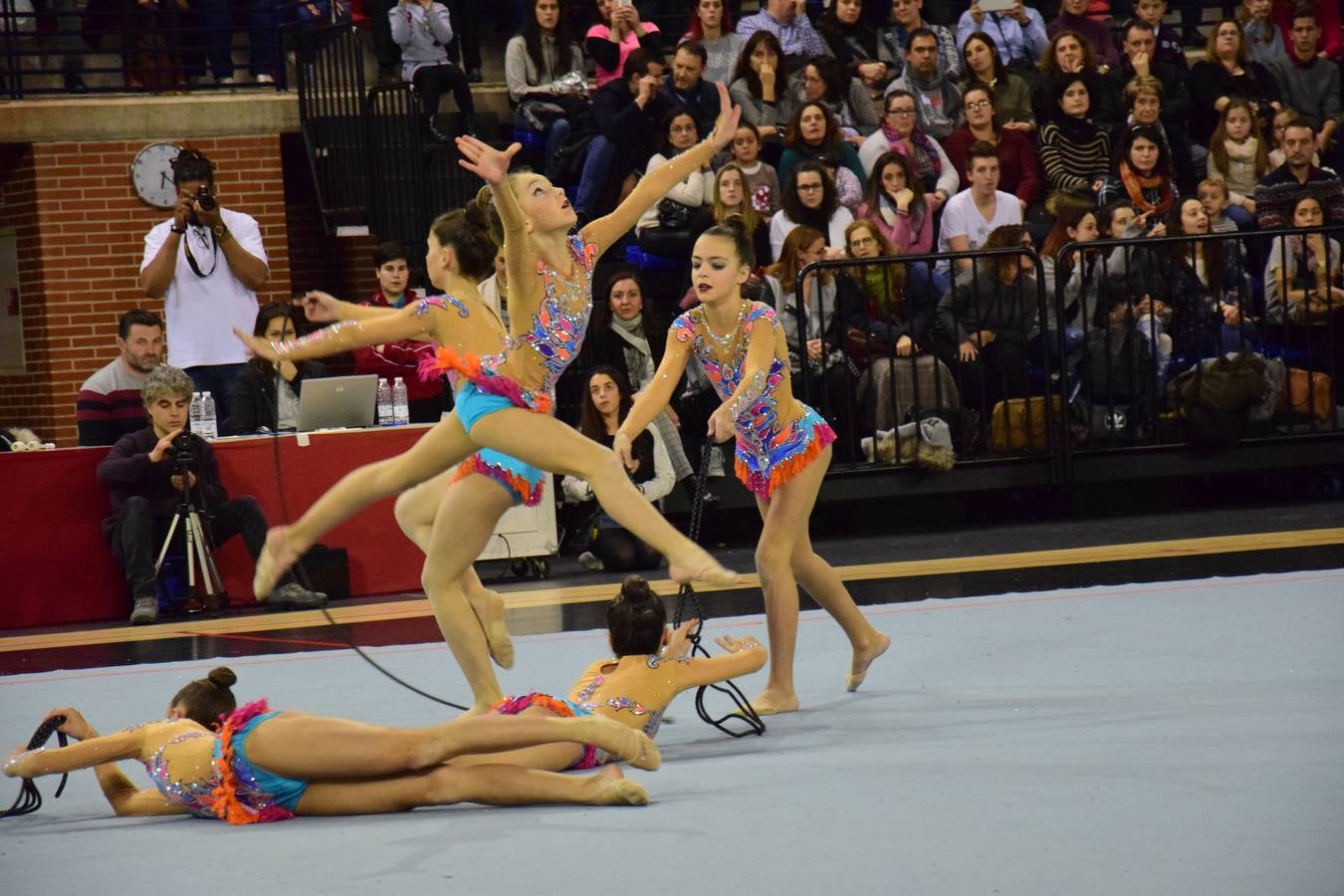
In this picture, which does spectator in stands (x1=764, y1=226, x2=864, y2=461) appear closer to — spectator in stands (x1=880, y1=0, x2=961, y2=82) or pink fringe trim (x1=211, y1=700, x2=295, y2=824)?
spectator in stands (x1=880, y1=0, x2=961, y2=82)

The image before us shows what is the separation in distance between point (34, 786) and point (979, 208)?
683 centimetres

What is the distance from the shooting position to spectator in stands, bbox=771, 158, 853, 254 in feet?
31.0

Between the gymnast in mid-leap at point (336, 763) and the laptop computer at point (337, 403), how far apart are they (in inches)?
174

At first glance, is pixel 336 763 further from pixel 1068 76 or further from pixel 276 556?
pixel 1068 76

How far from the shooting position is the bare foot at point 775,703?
535 centimetres

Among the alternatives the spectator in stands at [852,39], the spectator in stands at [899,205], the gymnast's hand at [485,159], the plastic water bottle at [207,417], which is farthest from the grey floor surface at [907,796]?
Result: the spectator in stands at [852,39]

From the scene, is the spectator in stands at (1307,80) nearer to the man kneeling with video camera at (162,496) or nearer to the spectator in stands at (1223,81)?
the spectator in stands at (1223,81)

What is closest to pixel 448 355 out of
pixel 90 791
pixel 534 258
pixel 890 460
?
pixel 534 258

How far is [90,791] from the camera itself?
4.76 m

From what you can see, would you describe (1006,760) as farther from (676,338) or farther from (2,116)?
(2,116)

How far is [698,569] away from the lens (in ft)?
13.7

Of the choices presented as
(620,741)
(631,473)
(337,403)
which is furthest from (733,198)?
(620,741)

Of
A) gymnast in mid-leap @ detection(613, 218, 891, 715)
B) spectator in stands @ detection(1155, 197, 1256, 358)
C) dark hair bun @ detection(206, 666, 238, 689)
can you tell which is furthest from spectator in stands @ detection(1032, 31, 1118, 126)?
dark hair bun @ detection(206, 666, 238, 689)

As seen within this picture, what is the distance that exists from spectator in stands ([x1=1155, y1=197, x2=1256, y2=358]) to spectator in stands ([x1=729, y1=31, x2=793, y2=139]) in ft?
8.48
